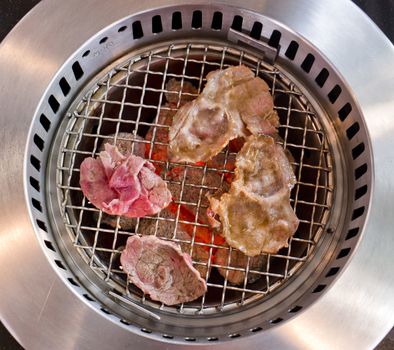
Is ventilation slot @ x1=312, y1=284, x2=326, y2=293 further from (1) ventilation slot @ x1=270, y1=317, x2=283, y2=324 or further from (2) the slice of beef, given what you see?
(2) the slice of beef

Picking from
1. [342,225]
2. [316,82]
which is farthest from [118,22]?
[342,225]

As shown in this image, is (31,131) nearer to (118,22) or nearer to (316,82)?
(118,22)

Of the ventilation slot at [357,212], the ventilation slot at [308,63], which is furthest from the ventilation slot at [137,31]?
the ventilation slot at [357,212]

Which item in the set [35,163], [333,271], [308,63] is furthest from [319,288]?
[35,163]

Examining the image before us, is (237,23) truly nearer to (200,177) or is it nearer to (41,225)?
(200,177)

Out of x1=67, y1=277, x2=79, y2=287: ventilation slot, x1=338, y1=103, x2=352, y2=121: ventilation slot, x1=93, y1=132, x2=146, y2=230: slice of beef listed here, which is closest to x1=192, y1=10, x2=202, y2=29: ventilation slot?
x1=93, y1=132, x2=146, y2=230: slice of beef
